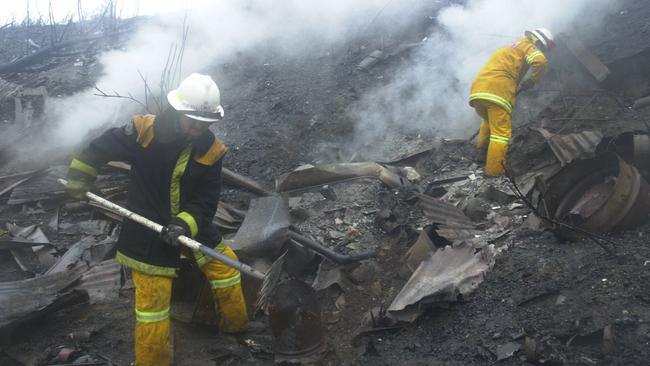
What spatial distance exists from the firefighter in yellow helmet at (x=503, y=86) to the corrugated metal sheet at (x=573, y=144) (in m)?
0.54

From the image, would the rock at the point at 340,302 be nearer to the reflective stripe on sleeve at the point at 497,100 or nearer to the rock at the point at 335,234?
the rock at the point at 335,234

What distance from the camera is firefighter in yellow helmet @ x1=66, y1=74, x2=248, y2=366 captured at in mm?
3541

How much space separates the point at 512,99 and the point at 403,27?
3847 millimetres

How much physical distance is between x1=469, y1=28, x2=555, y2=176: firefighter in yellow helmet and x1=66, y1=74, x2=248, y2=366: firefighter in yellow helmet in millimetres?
3700

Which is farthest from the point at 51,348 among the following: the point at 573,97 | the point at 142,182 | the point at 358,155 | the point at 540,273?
the point at 573,97

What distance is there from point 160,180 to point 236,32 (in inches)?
293

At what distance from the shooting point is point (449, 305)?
398cm

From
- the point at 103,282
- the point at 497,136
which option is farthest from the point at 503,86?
the point at 103,282

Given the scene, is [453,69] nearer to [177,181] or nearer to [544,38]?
[544,38]

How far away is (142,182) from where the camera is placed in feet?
11.9

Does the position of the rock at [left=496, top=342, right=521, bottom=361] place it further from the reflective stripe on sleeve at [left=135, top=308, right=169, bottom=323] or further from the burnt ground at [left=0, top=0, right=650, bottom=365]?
the reflective stripe on sleeve at [left=135, top=308, right=169, bottom=323]

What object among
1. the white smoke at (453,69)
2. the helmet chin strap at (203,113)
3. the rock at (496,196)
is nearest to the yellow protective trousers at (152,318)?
the helmet chin strap at (203,113)

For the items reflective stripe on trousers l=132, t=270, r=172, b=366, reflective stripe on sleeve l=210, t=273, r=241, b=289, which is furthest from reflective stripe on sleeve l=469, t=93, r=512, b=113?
reflective stripe on trousers l=132, t=270, r=172, b=366

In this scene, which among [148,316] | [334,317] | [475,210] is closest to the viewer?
[148,316]
